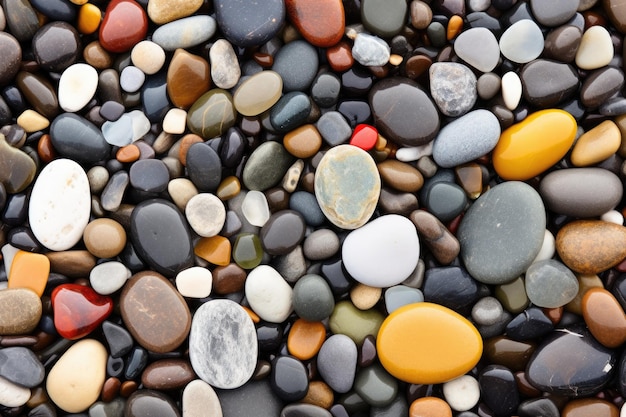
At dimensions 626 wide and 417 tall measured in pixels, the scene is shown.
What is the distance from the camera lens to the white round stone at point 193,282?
4.23ft

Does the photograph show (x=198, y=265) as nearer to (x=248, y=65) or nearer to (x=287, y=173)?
(x=287, y=173)

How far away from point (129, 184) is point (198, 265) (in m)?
0.23

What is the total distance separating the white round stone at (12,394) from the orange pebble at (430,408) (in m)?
0.79

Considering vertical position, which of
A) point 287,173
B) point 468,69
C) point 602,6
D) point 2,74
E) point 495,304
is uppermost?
point 602,6

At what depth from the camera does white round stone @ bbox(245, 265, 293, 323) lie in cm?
130

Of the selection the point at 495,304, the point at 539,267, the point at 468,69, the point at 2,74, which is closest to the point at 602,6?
the point at 468,69

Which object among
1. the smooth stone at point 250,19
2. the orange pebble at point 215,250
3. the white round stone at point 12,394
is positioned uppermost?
the smooth stone at point 250,19

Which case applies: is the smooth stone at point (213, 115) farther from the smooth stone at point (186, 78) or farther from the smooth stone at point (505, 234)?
the smooth stone at point (505, 234)

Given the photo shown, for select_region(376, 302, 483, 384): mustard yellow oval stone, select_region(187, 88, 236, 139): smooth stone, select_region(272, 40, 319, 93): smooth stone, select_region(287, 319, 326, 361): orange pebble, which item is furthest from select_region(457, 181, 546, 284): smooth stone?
select_region(187, 88, 236, 139): smooth stone

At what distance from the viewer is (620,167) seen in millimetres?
1323

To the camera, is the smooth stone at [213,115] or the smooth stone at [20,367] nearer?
the smooth stone at [20,367]

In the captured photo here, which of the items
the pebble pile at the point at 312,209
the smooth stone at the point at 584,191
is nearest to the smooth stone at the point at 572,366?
the pebble pile at the point at 312,209

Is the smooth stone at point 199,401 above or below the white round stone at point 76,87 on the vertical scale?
below

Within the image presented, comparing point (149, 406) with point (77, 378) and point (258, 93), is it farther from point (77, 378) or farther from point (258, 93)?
point (258, 93)
